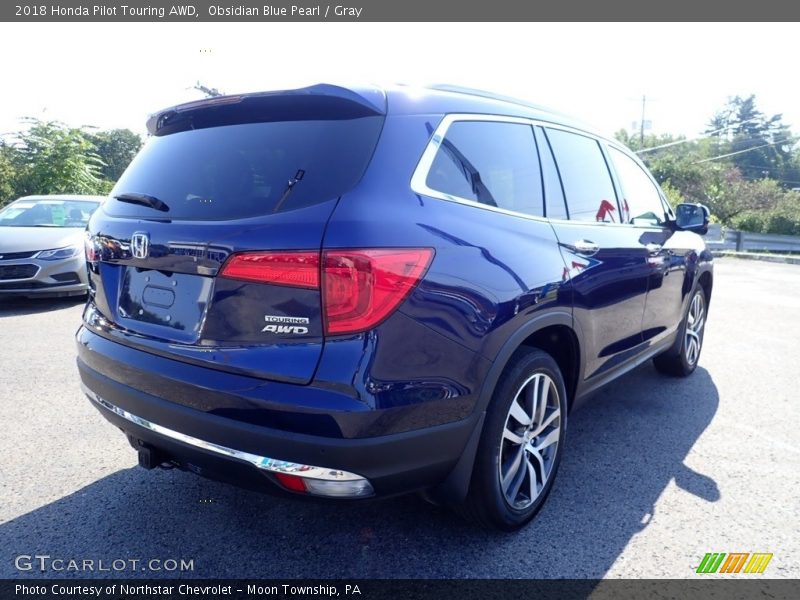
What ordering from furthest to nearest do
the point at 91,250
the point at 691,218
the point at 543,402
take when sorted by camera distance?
the point at 691,218 → the point at 543,402 → the point at 91,250

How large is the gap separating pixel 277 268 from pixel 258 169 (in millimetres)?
447

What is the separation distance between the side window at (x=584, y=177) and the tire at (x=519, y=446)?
90 centimetres

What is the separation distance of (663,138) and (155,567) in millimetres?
95964

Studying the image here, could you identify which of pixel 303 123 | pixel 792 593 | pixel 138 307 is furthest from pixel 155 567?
pixel 792 593

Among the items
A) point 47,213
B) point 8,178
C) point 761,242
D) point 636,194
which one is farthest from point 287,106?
point 761,242

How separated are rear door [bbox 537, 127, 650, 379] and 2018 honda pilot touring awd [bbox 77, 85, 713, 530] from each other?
0.06 meters

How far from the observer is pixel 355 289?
5.65 feet

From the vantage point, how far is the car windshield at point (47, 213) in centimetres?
781

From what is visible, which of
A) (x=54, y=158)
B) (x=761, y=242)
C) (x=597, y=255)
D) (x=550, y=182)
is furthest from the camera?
(x=761, y=242)

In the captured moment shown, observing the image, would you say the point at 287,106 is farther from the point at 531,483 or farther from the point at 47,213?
the point at 47,213

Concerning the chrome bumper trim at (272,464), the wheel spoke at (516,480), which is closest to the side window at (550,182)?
the wheel spoke at (516,480)

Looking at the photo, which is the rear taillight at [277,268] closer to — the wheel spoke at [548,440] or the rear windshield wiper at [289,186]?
the rear windshield wiper at [289,186]

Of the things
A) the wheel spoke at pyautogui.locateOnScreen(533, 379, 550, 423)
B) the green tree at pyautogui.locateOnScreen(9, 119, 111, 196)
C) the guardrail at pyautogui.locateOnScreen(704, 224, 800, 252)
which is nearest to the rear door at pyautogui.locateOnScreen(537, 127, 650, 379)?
the wheel spoke at pyautogui.locateOnScreen(533, 379, 550, 423)

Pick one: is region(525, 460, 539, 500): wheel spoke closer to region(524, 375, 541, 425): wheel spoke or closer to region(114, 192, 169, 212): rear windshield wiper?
region(524, 375, 541, 425): wheel spoke
